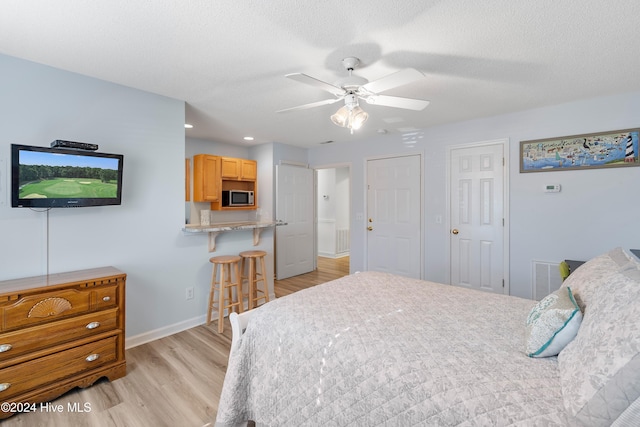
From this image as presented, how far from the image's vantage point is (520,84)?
8.61 feet

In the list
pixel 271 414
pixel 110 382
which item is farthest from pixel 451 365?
pixel 110 382

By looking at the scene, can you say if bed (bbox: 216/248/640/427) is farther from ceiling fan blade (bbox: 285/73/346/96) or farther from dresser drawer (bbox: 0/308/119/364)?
ceiling fan blade (bbox: 285/73/346/96)

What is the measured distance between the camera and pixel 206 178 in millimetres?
4742

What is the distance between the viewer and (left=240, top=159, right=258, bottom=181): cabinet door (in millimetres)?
5152

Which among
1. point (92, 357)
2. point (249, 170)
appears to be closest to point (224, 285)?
point (92, 357)

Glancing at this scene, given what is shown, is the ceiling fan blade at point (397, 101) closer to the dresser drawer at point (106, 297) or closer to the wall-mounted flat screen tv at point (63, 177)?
the wall-mounted flat screen tv at point (63, 177)

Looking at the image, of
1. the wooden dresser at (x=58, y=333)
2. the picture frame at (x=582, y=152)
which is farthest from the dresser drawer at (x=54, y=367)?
the picture frame at (x=582, y=152)

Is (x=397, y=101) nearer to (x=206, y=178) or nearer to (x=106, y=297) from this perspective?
(x=106, y=297)

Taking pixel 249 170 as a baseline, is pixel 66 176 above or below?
below

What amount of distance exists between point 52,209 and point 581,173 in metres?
4.85

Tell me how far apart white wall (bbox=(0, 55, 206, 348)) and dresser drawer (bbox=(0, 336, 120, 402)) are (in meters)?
0.57

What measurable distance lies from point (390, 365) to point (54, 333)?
2.16m

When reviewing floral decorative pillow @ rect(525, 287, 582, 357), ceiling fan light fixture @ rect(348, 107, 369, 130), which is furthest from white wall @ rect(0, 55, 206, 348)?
floral decorative pillow @ rect(525, 287, 582, 357)

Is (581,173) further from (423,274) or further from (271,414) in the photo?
(271,414)
